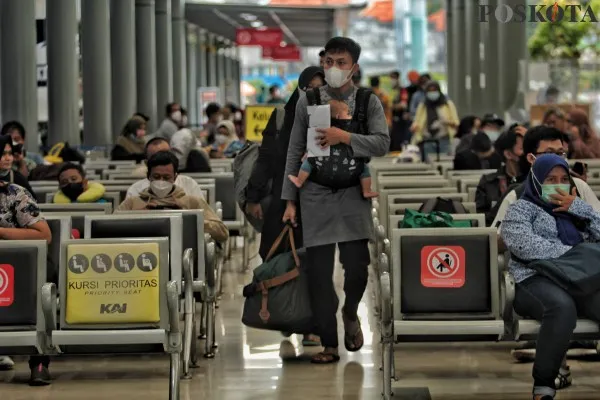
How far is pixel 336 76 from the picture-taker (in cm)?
907

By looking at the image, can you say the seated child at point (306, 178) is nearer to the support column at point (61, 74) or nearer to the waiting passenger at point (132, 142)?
the waiting passenger at point (132, 142)

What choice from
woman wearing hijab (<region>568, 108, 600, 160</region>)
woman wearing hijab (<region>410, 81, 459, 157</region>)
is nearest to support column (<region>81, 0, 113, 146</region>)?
woman wearing hijab (<region>410, 81, 459, 157</region>)

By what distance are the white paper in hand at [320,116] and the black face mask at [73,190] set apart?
3019 mm

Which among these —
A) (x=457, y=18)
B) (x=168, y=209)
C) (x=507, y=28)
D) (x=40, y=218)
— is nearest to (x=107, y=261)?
(x=40, y=218)

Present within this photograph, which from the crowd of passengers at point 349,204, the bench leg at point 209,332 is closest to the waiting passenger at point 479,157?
the crowd of passengers at point 349,204

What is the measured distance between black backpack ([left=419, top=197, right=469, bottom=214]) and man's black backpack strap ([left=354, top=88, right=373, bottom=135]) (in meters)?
0.69

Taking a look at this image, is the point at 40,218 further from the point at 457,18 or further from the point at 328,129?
the point at 457,18

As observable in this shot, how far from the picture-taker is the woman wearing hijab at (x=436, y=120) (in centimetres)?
2434

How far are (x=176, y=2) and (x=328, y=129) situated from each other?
31755 millimetres

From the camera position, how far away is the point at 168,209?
10.3 meters

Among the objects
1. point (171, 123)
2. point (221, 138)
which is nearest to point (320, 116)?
point (221, 138)

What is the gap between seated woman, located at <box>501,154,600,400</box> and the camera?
785 centimetres

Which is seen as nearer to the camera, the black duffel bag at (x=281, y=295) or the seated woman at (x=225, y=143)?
the black duffel bag at (x=281, y=295)

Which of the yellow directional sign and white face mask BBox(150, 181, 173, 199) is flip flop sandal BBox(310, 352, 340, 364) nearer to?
white face mask BBox(150, 181, 173, 199)
